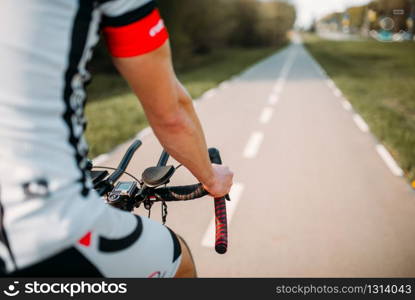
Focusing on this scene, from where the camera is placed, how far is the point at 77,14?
29.8 inches

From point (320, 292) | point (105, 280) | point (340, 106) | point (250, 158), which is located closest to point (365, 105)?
point (340, 106)

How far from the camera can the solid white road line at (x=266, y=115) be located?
7469mm

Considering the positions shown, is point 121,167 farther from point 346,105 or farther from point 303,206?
point 346,105

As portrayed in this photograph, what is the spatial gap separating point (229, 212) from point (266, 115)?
4.78 m

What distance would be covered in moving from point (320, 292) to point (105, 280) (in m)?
0.90

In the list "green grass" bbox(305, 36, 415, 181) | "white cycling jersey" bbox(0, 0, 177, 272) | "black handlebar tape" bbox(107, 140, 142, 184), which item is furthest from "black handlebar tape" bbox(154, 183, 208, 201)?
"green grass" bbox(305, 36, 415, 181)

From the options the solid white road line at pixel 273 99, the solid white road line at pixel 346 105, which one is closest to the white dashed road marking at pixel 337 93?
the solid white road line at pixel 346 105

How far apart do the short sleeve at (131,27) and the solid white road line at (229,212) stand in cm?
248

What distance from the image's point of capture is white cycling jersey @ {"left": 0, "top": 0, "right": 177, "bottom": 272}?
2.35 feet

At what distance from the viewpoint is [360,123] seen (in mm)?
7133

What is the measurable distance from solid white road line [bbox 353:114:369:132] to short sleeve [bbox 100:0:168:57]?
261 inches

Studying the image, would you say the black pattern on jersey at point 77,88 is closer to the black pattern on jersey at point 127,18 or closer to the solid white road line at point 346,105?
the black pattern on jersey at point 127,18

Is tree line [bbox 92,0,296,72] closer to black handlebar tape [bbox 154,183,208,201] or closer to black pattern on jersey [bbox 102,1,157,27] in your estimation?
black handlebar tape [bbox 154,183,208,201]

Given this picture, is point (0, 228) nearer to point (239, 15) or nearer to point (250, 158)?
point (250, 158)
